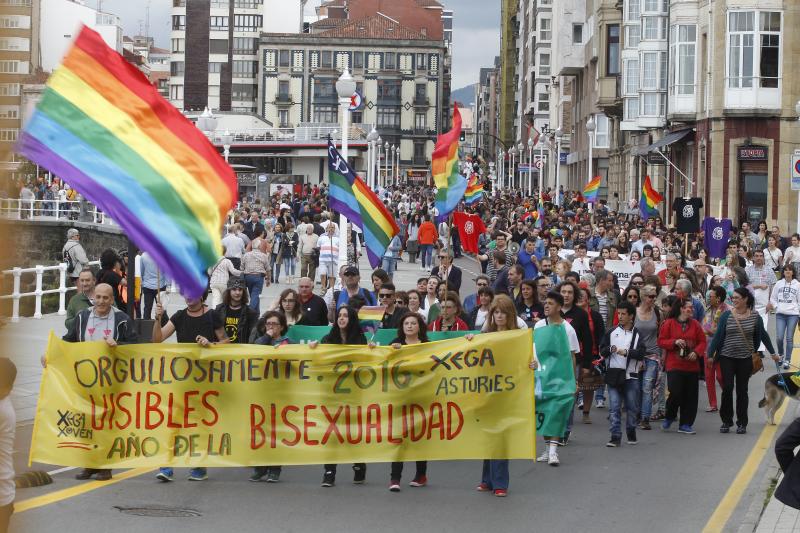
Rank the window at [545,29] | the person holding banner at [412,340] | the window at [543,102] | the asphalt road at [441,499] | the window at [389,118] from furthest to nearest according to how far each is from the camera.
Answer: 1. the window at [389,118]
2. the window at [543,102]
3. the window at [545,29]
4. the person holding banner at [412,340]
5. the asphalt road at [441,499]

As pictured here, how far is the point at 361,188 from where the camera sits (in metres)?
18.4

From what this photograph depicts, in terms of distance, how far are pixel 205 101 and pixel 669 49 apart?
9124cm

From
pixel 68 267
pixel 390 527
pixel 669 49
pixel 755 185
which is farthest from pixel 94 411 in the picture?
pixel 669 49

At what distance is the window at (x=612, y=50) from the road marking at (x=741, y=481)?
54.5 meters

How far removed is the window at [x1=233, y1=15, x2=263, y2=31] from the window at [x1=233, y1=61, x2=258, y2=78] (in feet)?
12.3

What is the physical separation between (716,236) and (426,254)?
13.9 meters

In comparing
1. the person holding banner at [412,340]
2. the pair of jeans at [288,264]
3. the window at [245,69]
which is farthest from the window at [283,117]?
the person holding banner at [412,340]

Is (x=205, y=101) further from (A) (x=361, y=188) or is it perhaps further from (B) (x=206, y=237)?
(B) (x=206, y=237)

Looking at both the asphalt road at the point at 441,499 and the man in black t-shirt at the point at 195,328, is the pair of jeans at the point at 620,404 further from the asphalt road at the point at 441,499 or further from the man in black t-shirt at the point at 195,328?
the man in black t-shirt at the point at 195,328

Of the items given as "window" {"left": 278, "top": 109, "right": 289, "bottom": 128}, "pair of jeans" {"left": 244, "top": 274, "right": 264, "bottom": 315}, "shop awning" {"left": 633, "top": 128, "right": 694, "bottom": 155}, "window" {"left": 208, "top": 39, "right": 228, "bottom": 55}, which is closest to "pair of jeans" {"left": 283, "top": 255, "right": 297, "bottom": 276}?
"pair of jeans" {"left": 244, "top": 274, "right": 264, "bottom": 315}

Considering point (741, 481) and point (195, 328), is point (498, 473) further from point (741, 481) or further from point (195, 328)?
point (195, 328)

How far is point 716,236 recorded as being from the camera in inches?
1048

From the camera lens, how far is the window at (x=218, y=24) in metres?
139

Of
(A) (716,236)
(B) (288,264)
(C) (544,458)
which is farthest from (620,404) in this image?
(B) (288,264)
